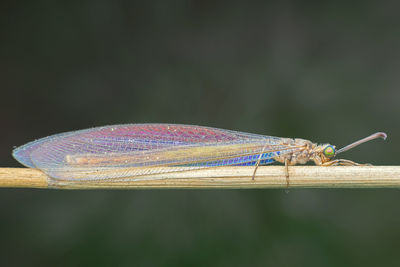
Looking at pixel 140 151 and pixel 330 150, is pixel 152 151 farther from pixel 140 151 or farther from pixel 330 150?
pixel 330 150

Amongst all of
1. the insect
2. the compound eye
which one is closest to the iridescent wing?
the insect

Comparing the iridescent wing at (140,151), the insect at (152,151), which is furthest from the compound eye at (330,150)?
the iridescent wing at (140,151)

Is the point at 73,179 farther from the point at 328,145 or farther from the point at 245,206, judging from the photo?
the point at 328,145

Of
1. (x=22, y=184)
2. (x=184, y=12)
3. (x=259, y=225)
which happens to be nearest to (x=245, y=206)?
(x=259, y=225)

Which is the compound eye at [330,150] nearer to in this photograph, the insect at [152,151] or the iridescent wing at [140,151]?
the insect at [152,151]

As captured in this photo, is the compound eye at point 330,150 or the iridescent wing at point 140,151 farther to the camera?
the compound eye at point 330,150

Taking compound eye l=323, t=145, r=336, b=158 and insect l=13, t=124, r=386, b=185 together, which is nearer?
insect l=13, t=124, r=386, b=185

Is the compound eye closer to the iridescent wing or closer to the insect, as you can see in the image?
the insect
